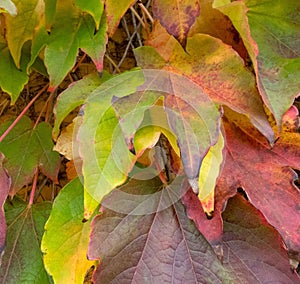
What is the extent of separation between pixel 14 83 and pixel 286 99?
0.39m

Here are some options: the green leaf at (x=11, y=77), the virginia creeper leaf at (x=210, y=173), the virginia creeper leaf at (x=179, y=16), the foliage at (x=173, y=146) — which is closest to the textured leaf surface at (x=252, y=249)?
the foliage at (x=173, y=146)

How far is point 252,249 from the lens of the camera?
625 millimetres

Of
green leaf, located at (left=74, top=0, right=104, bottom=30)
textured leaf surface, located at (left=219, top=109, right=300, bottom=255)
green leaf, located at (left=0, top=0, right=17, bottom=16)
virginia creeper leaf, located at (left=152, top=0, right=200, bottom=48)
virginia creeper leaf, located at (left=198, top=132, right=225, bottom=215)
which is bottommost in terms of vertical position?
textured leaf surface, located at (left=219, top=109, right=300, bottom=255)

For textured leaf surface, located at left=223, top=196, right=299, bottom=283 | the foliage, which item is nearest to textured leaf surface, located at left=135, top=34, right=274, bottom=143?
the foliage

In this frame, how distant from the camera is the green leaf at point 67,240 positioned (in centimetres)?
64

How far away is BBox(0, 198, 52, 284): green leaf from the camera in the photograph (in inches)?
27.1

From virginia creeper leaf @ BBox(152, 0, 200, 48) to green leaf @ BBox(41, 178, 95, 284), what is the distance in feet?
0.82

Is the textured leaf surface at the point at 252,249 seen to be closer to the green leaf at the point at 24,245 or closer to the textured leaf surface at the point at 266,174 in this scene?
the textured leaf surface at the point at 266,174

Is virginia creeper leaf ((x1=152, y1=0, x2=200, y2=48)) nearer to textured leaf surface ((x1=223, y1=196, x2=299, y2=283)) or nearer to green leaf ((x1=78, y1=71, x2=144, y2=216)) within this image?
green leaf ((x1=78, y1=71, x2=144, y2=216))

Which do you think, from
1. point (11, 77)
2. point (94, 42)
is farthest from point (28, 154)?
point (94, 42)

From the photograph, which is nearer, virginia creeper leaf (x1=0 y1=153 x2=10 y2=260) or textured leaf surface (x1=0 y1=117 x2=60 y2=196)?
virginia creeper leaf (x1=0 y1=153 x2=10 y2=260)

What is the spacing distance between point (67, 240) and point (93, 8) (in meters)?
0.30

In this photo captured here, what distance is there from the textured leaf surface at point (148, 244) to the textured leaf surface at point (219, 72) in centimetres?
14

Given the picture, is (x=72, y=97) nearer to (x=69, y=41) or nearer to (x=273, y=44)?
(x=69, y=41)
